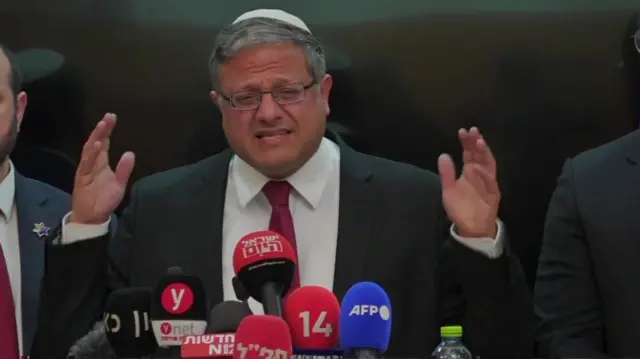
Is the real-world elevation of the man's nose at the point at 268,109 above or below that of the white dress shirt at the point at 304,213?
above

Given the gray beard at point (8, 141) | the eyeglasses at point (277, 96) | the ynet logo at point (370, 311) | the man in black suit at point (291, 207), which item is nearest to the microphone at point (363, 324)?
the ynet logo at point (370, 311)

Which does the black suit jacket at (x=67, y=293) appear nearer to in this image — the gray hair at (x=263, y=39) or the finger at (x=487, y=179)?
the gray hair at (x=263, y=39)

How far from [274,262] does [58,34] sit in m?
1.85

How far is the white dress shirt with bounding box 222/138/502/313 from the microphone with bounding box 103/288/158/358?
0.81m

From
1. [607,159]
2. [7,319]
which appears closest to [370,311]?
[607,159]

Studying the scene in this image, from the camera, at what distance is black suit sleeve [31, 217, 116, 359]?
2213 mm

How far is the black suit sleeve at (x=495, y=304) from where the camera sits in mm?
2059

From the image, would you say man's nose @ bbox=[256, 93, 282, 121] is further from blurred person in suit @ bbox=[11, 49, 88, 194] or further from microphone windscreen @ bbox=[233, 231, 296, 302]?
blurred person in suit @ bbox=[11, 49, 88, 194]

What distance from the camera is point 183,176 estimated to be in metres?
2.66

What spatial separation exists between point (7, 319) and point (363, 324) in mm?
1531

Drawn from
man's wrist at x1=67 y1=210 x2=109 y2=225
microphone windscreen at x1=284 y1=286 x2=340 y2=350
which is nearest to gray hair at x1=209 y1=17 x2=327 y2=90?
man's wrist at x1=67 y1=210 x2=109 y2=225

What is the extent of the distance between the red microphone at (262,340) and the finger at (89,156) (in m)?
0.95

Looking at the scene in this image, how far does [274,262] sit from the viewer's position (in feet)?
5.29

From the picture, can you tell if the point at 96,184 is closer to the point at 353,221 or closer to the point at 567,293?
the point at 353,221
